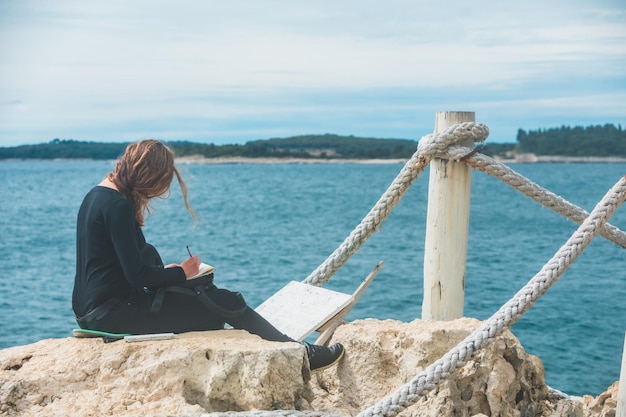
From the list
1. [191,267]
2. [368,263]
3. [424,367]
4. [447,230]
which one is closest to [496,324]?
[424,367]

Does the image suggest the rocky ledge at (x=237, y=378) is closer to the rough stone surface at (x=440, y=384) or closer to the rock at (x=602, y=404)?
the rough stone surface at (x=440, y=384)

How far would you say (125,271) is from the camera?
453 cm

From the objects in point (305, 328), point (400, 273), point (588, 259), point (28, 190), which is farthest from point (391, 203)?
point (28, 190)

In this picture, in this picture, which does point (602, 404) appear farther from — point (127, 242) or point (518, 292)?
point (127, 242)

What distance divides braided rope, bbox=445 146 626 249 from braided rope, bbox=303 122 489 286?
0.10 metres

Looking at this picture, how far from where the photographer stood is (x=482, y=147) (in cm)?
584

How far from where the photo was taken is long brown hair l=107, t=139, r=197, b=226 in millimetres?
4656

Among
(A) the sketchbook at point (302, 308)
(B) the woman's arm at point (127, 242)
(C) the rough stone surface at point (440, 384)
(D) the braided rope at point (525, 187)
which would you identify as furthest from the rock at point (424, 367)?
(B) the woman's arm at point (127, 242)

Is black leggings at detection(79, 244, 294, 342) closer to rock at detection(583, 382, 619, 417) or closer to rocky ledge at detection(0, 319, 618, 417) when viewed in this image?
rocky ledge at detection(0, 319, 618, 417)

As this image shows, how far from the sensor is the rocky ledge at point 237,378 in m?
4.22

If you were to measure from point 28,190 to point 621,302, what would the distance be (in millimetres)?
62944

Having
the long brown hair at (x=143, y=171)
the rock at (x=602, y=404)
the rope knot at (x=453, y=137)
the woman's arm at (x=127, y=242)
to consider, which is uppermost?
the rope knot at (x=453, y=137)

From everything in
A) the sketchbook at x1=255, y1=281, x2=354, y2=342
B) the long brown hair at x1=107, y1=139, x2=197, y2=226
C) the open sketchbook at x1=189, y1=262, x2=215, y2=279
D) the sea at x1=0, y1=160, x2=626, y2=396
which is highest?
the long brown hair at x1=107, y1=139, x2=197, y2=226

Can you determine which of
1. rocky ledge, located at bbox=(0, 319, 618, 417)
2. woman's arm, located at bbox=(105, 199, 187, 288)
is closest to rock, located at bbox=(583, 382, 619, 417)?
rocky ledge, located at bbox=(0, 319, 618, 417)
